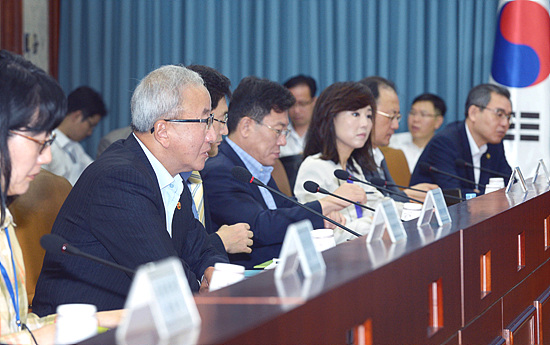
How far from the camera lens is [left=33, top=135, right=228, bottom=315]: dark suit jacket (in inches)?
59.6

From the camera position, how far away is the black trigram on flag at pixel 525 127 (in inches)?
169

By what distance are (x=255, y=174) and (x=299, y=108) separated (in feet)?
7.86

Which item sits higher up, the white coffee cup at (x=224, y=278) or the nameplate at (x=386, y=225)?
the nameplate at (x=386, y=225)

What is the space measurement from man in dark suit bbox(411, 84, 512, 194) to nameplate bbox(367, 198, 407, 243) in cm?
230

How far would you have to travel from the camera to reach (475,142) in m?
3.81

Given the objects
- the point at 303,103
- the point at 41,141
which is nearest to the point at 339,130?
the point at 41,141

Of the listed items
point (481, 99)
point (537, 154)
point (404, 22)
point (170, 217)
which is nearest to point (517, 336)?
point (170, 217)

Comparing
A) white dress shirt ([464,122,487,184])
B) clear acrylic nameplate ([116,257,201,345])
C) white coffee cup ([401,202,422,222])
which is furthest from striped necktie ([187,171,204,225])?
white dress shirt ([464,122,487,184])

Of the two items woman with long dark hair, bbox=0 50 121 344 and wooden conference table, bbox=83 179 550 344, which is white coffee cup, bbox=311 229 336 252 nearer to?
wooden conference table, bbox=83 179 550 344

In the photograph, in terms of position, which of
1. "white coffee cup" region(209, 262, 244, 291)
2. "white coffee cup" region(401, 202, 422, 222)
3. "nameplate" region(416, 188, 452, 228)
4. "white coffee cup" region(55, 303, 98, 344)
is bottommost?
"white coffee cup" region(55, 303, 98, 344)

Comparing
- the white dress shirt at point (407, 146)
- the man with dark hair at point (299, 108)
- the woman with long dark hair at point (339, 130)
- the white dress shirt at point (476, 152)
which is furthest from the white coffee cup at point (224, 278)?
the white dress shirt at point (407, 146)

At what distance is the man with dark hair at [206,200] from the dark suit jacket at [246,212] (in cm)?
6

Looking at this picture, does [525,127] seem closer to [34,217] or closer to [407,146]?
[407,146]

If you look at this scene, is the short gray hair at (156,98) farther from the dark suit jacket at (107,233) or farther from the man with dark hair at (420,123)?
the man with dark hair at (420,123)
